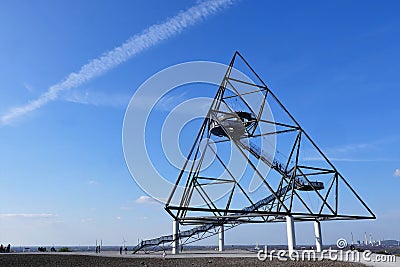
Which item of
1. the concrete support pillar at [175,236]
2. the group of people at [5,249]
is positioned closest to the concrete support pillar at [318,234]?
the concrete support pillar at [175,236]

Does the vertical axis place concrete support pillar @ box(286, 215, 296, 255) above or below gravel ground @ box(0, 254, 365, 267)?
above

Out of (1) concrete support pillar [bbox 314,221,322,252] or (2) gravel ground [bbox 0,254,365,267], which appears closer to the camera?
(2) gravel ground [bbox 0,254,365,267]

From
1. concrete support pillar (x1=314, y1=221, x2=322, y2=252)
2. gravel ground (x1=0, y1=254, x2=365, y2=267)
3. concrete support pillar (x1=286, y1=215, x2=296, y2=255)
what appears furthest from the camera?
concrete support pillar (x1=314, y1=221, x2=322, y2=252)

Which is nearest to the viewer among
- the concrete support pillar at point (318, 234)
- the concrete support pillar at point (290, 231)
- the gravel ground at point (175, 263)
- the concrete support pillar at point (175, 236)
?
the gravel ground at point (175, 263)

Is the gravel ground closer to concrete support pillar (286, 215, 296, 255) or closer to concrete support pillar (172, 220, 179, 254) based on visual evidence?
concrete support pillar (286, 215, 296, 255)

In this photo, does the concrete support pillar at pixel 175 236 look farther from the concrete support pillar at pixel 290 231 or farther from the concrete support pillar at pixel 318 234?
the concrete support pillar at pixel 318 234

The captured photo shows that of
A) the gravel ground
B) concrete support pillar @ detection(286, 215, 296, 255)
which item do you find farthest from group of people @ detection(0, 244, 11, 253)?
concrete support pillar @ detection(286, 215, 296, 255)

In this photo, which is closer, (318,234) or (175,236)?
(175,236)

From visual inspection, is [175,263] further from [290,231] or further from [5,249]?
[5,249]

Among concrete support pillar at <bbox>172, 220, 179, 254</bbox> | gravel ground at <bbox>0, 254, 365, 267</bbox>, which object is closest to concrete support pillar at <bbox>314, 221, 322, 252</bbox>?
concrete support pillar at <bbox>172, 220, 179, 254</bbox>

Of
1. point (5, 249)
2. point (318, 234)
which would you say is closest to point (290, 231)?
point (318, 234)

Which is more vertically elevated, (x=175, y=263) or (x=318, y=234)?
(x=318, y=234)

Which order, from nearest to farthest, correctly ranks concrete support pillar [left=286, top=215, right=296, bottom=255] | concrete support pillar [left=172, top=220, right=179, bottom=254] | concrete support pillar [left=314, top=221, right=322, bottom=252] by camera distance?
concrete support pillar [left=286, top=215, right=296, bottom=255] < concrete support pillar [left=172, top=220, right=179, bottom=254] < concrete support pillar [left=314, top=221, right=322, bottom=252]

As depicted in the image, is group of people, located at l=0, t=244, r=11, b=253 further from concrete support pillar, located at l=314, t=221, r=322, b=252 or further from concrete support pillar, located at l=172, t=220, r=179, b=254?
concrete support pillar, located at l=314, t=221, r=322, b=252
